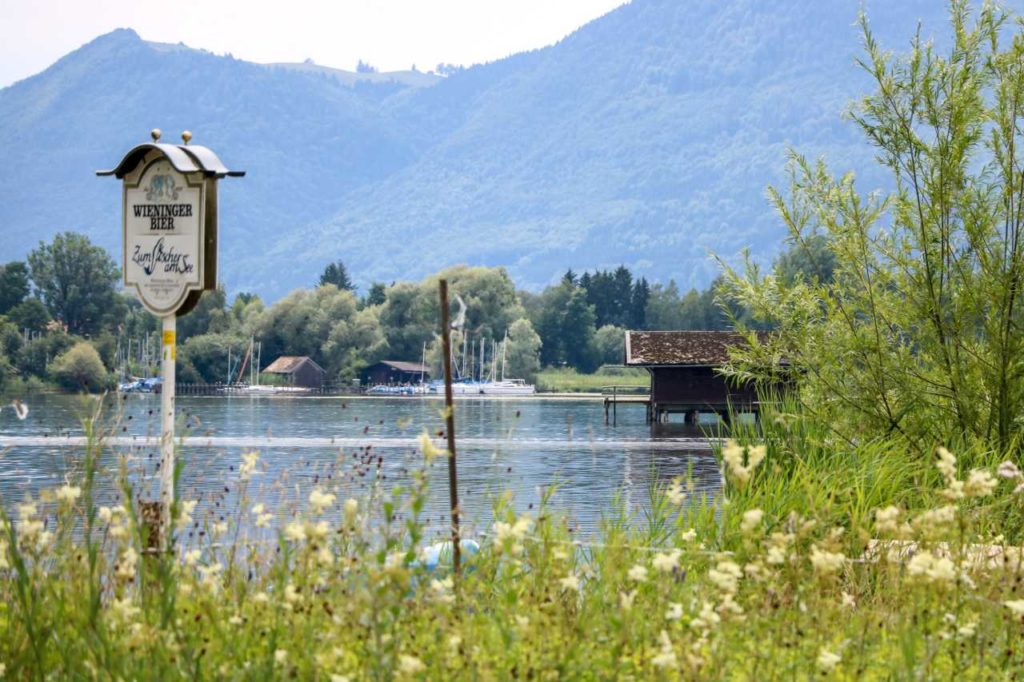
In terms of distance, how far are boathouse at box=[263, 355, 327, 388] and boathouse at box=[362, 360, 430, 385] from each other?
14.4ft

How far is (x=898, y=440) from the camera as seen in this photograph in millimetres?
11484

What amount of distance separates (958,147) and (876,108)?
33.1 inches

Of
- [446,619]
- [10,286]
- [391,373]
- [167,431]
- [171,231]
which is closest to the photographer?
[446,619]

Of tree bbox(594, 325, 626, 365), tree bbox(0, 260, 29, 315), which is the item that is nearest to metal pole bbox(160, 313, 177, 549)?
tree bbox(0, 260, 29, 315)

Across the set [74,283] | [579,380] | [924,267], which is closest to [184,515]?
[924,267]

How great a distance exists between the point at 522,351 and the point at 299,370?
2001cm

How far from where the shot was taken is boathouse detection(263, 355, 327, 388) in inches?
4724

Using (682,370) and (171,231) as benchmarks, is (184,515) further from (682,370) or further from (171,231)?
(682,370)

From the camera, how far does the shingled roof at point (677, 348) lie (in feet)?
195

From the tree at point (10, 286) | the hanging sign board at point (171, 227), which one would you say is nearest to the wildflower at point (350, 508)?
the hanging sign board at point (171, 227)

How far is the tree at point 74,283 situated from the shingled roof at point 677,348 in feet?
243

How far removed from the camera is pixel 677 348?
202 ft

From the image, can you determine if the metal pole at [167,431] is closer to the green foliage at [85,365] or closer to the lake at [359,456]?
the lake at [359,456]

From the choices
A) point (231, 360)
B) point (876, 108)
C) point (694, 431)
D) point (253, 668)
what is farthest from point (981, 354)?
point (231, 360)
